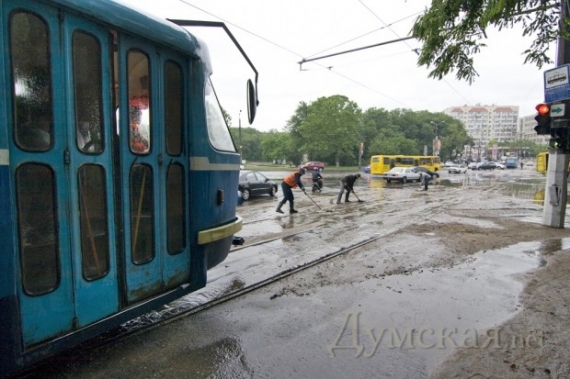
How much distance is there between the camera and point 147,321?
Answer: 405 centimetres

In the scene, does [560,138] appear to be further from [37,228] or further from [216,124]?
[37,228]

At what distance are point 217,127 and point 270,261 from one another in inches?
127

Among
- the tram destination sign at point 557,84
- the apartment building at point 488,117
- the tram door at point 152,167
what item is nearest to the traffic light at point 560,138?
the tram destination sign at point 557,84

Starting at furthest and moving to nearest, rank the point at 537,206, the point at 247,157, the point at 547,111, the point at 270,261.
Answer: the point at 247,157
the point at 537,206
the point at 547,111
the point at 270,261

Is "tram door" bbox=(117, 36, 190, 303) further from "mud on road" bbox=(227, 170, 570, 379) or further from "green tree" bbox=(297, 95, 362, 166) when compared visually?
"green tree" bbox=(297, 95, 362, 166)

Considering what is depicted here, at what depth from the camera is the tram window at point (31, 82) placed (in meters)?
2.40

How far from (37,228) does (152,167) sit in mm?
1058

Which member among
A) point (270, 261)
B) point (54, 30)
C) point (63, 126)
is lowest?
point (270, 261)

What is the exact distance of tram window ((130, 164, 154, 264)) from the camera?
3197 mm

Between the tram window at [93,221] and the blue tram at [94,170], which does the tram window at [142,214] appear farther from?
the tram window at [93,221]

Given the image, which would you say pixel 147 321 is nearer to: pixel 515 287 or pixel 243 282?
pixel 243 282

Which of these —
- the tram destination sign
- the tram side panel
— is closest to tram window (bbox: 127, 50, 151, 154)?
the tram side panel

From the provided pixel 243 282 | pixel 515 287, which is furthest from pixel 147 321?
pixel 515 287

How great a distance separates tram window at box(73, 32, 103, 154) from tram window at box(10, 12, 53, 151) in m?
0.20
